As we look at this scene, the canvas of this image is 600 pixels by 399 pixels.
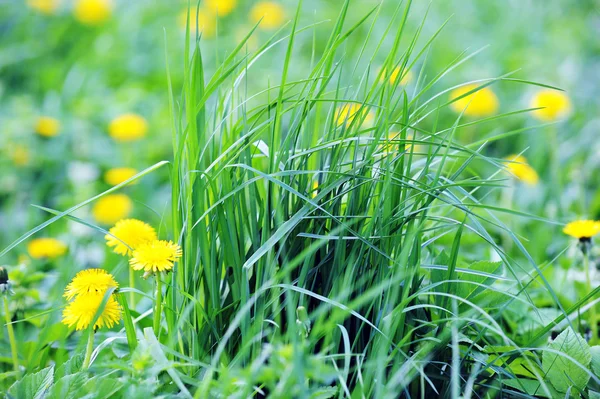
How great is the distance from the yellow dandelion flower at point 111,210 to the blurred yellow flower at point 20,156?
427 millimetres

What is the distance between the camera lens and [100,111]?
3092mm

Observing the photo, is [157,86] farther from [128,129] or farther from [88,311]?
[88,311]

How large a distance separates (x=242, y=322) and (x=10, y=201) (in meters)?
1.93

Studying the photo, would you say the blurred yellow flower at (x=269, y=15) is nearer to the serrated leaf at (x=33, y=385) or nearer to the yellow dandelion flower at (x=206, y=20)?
the yellow dandelion flower at (x=206, y=20)

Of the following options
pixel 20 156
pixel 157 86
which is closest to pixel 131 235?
pixel 20 156

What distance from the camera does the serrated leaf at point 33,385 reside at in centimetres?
107

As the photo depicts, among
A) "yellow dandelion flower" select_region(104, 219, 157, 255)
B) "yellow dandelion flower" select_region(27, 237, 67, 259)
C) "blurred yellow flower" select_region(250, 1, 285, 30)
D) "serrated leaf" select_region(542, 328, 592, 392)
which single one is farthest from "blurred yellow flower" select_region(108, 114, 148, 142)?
"serrated leaf" select_region(542, 328, 592, 392)

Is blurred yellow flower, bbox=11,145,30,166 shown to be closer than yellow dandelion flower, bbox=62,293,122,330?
No

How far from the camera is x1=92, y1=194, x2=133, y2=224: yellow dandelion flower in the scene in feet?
7.84

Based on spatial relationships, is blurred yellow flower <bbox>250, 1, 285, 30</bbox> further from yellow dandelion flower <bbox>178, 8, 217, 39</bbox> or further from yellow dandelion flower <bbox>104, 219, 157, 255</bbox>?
yellow dandelion flower <bbox>104, 219, 157, 255</bbox>

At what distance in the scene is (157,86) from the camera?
11.4 feet

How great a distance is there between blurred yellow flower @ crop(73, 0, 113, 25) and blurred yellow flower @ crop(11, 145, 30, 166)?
1.41m

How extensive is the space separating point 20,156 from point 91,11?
149 cm

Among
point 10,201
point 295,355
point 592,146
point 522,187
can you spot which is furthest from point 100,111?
point 295,355
